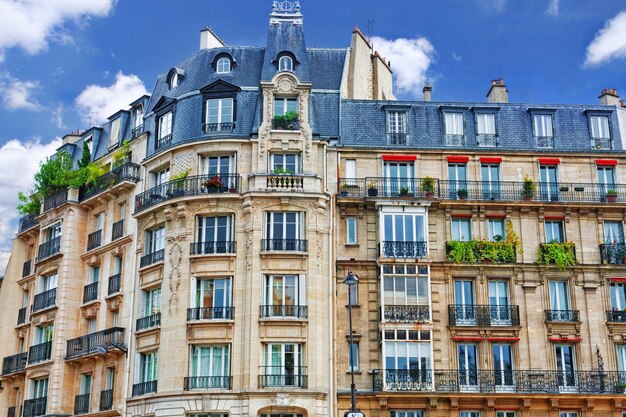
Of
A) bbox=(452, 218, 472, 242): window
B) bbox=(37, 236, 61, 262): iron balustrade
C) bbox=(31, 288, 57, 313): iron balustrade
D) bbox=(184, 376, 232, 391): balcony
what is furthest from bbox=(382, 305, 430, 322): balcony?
bbox=(37, 236, 61, 262): iron balustrade

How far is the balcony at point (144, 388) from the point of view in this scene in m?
32.5

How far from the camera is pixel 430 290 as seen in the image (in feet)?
108

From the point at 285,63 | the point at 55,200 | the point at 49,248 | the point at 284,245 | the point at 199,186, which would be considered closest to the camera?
Answer: the point at 284,245

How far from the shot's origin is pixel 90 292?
3766 centimetres

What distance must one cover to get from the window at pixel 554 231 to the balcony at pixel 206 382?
13.5m

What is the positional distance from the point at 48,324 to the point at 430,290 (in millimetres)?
17097

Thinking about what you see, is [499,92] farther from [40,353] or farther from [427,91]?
[40,353]

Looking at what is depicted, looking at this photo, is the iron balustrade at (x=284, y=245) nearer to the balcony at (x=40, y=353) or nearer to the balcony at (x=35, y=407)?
the balcony at (x=40, y=353)

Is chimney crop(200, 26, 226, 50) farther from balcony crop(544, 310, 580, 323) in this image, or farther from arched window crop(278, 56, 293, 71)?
balcony crop(544, 310, 580, 323)

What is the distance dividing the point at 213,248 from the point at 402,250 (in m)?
7.05

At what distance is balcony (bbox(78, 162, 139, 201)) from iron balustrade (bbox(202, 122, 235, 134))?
13.3 ft

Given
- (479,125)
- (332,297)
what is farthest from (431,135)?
(332,297)

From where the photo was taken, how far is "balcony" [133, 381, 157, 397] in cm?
3250

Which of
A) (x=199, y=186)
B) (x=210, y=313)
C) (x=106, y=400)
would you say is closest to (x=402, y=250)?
(x=210, y=313)
